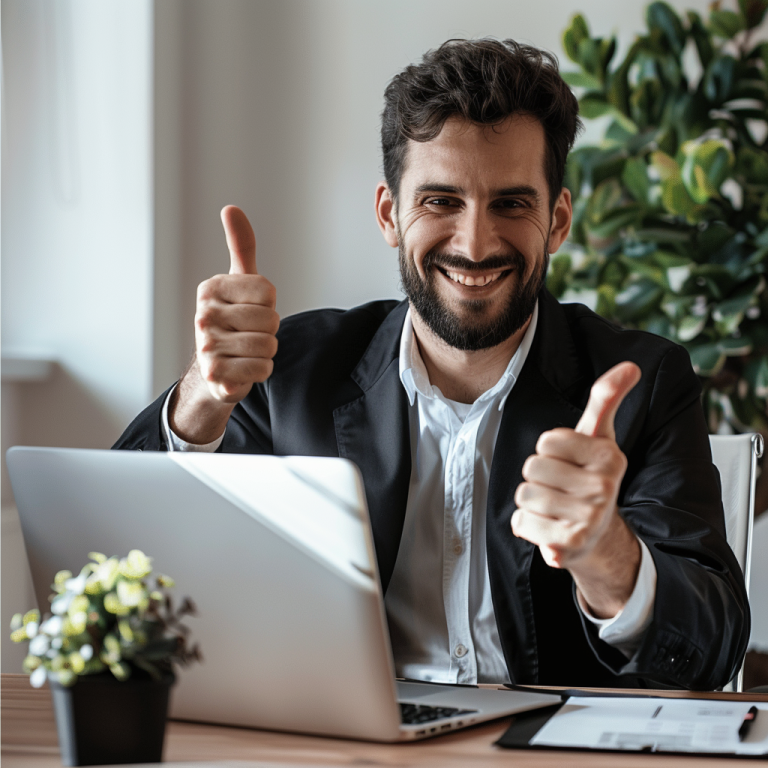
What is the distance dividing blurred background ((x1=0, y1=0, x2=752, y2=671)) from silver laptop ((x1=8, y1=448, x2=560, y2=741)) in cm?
134

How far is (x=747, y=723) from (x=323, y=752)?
0.38 metres

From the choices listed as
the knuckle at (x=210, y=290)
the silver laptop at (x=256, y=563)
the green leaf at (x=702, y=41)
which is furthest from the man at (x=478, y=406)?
the green leaf at (x=702, y=41)

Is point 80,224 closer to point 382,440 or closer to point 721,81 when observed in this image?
point 382,440

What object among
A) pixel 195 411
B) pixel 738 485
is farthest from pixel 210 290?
pixel 738 485

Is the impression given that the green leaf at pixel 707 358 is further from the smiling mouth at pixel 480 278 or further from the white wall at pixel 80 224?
the white wall at pixel 80 224

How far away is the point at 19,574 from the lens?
2084 mm

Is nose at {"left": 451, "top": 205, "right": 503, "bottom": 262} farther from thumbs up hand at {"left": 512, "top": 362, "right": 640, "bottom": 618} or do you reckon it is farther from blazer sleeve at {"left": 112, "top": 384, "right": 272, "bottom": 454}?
thumbs up hand at {"left": 512, "top": 362, "right": 640, "bottom": 618}

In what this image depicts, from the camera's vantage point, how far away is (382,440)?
1.43 meters

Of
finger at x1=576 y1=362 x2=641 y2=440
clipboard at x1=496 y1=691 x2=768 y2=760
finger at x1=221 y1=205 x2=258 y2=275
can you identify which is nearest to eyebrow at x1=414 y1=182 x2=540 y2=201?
finger at x1=221 y1=205 x2=258 y2=275

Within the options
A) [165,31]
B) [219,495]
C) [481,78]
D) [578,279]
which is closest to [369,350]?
[481,78]

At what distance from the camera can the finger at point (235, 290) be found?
1.18 metres

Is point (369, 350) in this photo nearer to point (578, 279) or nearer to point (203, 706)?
point (203, 706)

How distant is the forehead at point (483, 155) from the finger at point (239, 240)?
15.6 inches

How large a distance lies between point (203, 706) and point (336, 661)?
0.16 metres
